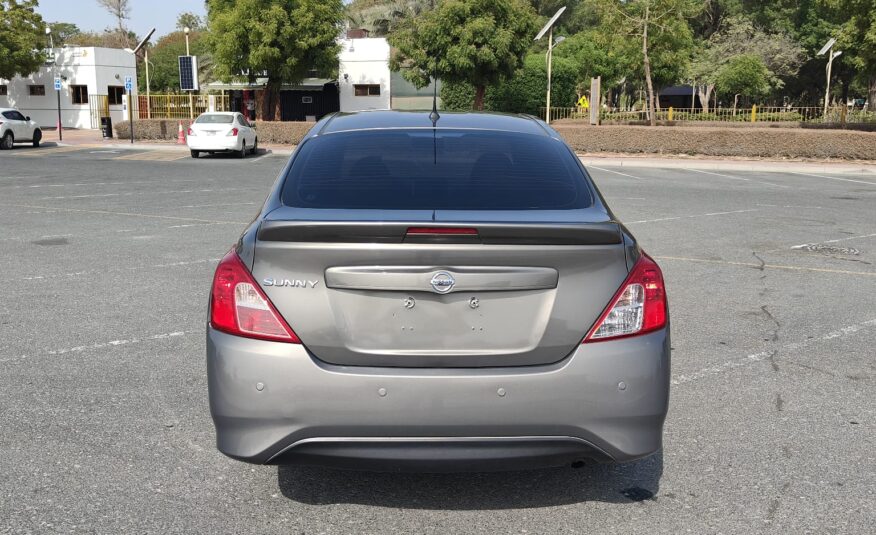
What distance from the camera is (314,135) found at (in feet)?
14.5

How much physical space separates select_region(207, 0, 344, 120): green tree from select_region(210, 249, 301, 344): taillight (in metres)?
40.0

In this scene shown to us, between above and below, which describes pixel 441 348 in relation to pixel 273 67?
below

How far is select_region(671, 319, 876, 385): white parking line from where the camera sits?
547 centimetres

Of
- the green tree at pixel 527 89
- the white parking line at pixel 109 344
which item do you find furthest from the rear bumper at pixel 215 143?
the white parking line at pixel 109 344

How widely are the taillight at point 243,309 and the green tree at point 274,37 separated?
40004mm

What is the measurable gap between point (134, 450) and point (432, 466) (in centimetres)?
175

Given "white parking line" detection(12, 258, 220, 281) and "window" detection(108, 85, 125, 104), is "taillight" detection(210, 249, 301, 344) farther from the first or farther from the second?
"window" detection(108, 85, 125, 104)

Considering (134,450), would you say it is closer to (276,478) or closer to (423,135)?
(276,478)

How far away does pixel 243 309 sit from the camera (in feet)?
10.8

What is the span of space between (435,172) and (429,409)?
1.25 metres

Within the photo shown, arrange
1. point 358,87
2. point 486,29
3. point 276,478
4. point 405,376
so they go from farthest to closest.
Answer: point 358,87 < point 486,29 < point 276,478 < point 405,376

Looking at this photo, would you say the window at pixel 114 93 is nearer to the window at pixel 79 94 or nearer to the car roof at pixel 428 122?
the window at pixel 79 94

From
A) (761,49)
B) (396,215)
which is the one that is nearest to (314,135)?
(396,215)

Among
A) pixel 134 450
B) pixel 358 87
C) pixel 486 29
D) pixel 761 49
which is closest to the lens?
pixel 134 450
